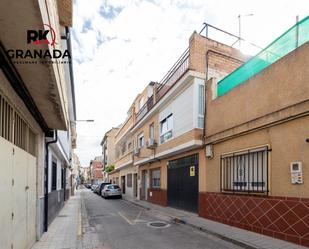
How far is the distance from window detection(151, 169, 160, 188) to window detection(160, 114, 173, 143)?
3672 millimetres

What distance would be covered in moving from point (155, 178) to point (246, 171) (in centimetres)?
1205

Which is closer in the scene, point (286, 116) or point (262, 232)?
point (286, 116)

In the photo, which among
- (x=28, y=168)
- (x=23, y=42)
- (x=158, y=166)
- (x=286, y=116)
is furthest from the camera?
(x=158, y=166)

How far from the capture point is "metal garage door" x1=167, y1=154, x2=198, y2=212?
14.1 meters

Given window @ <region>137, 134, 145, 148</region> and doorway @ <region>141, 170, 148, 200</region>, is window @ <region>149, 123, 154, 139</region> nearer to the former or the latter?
window @ <region>137, 134, 145, 148</region>

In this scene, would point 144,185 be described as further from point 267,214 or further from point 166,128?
point 267,214

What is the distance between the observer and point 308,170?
7.16m

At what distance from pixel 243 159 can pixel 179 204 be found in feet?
22.3

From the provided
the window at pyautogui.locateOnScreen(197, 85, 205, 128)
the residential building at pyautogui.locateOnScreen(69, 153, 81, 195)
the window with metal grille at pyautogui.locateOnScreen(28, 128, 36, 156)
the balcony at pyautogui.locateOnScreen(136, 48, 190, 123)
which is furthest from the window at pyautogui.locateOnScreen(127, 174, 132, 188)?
the window with metal grille at pyautogui.locateOnScreen(28, 128, 36, 156)

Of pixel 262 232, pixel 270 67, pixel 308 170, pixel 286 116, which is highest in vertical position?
pixel 270 67

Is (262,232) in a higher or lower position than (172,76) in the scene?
lower

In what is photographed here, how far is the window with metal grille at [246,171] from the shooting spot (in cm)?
901

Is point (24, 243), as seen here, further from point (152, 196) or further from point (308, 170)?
point (152, 196)

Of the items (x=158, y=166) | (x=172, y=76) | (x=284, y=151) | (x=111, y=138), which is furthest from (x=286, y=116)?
(x=111, y=138)
